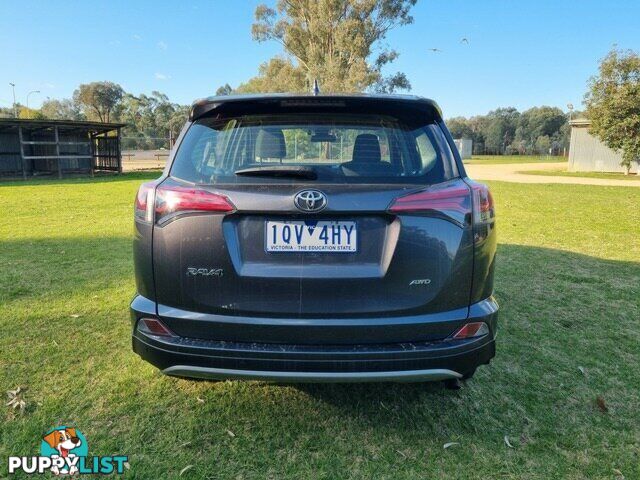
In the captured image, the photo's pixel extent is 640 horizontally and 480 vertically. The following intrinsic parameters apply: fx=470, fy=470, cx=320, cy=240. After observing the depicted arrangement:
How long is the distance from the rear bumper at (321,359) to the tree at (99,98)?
84.9m

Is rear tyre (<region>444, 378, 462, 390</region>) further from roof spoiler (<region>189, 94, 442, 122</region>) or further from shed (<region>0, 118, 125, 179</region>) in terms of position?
shed (<region>0, 118, 125, 179</region>)

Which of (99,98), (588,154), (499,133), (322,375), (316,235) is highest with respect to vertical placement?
(99,98)

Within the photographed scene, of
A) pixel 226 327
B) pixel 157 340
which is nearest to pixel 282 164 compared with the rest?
pixel 226 327

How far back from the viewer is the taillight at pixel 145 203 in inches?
85.4

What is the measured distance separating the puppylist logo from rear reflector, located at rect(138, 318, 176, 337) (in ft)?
2.04

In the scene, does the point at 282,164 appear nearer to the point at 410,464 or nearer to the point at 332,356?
the point at 332,356

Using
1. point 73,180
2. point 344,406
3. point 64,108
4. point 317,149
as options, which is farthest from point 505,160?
point 64,108

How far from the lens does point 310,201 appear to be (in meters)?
2.00

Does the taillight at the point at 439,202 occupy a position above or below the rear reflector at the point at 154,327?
above

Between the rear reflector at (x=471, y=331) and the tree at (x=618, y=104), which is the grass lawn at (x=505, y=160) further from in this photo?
the rear reflector at (x=471, y=331)

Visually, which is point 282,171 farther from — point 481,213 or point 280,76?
point 280,76

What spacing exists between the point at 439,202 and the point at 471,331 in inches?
24.2

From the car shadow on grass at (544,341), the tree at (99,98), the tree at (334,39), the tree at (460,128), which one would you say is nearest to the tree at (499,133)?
the tree at (460,128)

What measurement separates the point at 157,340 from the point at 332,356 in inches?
31.7
